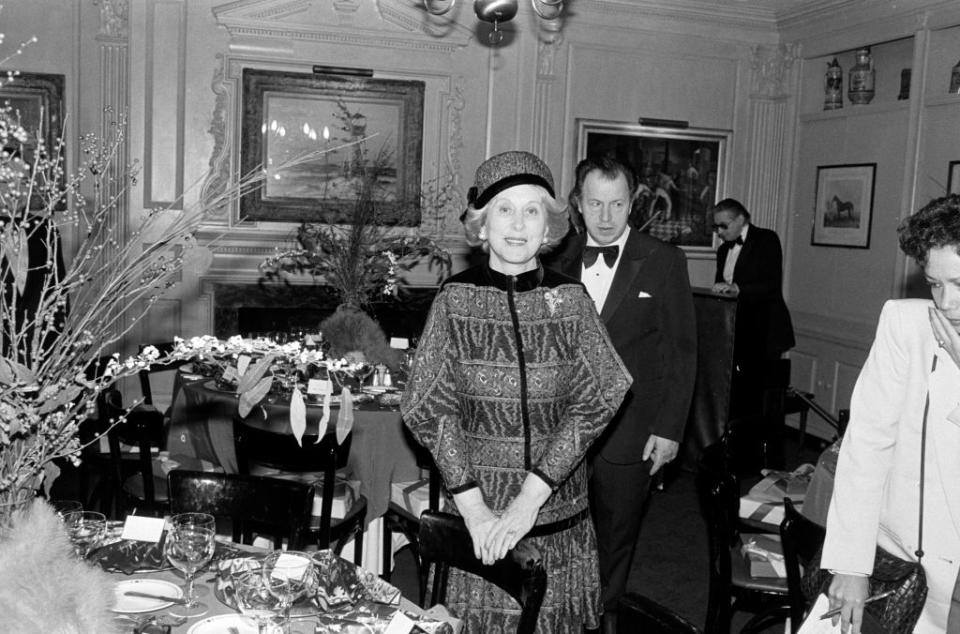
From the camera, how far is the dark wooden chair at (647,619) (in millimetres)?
1580

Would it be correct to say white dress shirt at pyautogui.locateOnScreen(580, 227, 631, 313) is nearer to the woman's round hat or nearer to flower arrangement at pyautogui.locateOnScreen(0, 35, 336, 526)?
the woman's round hat

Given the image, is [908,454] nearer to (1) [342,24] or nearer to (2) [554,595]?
(2) [554,595]

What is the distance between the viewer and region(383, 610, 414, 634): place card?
1.76 metres

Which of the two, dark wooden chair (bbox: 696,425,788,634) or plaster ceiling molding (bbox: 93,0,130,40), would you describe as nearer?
dark wooden chair (bbox: 696,425,788,634)

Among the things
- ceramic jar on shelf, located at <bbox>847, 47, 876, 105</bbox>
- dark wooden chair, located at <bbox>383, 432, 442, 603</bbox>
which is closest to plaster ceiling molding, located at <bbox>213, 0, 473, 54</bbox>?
ceramic jar on shelf, located at <bbox>847, 47, 876, 105</bbox>

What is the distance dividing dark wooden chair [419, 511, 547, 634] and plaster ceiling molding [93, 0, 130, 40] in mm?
5614

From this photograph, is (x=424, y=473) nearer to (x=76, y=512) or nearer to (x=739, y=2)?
(x=76, y=512)

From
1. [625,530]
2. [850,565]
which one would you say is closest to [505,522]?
[850,565]

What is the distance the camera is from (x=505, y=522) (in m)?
2.15

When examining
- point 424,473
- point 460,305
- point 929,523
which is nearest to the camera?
point 929,523

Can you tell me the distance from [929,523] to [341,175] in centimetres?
576

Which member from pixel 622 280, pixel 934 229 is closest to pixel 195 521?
pixel 934 229

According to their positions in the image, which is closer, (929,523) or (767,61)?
(929,523)

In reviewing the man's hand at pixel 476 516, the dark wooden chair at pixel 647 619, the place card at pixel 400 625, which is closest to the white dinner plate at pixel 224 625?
the place card at pixel 400 625
